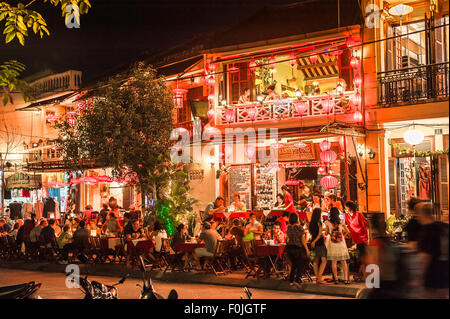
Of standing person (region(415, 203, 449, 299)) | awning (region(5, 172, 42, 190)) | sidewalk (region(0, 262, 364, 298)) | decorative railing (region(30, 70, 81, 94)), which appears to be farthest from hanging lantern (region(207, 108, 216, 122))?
standing person (region(415, 203, 449, 299))

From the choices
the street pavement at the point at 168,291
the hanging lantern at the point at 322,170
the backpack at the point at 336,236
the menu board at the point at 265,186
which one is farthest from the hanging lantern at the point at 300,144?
the street pavement at the point at 168,291

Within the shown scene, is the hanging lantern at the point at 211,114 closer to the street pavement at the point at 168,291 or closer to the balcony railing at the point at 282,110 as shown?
the balcony railing at the point at 282,110

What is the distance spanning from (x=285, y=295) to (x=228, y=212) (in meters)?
6.83

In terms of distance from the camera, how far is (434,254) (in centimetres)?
475

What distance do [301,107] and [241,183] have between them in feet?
14.8

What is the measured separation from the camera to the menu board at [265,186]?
66.0ft

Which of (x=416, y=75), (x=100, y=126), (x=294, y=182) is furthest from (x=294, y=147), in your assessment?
(x=100, y=126)

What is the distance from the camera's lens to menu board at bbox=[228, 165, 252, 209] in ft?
67.3

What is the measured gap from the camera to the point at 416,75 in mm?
15188

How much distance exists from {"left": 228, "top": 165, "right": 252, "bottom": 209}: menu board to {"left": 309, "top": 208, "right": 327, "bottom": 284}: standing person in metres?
8.87

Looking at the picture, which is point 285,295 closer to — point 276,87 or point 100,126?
point 100,126

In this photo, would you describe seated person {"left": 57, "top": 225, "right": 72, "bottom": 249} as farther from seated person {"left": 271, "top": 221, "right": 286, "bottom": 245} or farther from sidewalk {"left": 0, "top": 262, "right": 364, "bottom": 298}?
seated person {"left": 271, "top": 221, "right": 286, "bottom": 245}

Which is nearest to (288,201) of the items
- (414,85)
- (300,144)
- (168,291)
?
(300,144)

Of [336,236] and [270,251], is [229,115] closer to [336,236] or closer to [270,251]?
[270,251]
